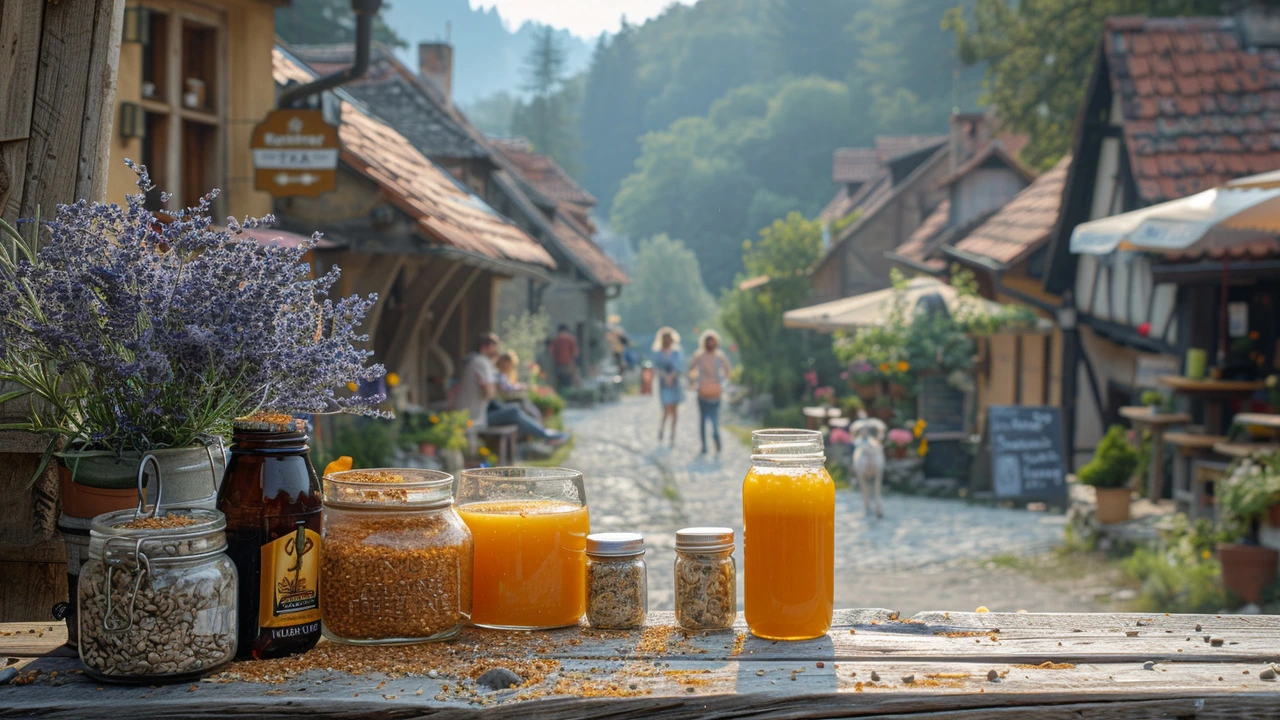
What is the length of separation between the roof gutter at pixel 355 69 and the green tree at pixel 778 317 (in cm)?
1692

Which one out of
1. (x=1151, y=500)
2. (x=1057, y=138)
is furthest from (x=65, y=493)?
(x=1057, y=138)

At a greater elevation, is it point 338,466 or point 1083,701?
point 338,466

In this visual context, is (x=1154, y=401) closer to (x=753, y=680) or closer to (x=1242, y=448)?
(x=1242, y=448)

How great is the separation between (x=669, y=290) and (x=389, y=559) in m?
57.0

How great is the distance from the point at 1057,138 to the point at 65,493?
19657 millimetres

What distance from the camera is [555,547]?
195 centimetres

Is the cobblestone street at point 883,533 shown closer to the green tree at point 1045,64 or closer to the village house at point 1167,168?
the village house at point 1167,168

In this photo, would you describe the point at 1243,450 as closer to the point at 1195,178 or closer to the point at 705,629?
the point at 1195,178

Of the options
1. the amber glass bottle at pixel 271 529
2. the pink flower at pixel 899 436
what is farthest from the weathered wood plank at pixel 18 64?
the pink flower at pixel 899 436

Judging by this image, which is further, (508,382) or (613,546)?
(508,382)

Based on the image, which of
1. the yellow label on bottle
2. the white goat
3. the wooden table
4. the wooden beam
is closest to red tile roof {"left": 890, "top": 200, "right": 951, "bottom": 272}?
the white goat

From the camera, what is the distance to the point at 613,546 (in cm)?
195

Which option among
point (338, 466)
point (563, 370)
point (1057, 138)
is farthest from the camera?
point (563, 370)

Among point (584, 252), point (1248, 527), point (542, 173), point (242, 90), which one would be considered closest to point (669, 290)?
point (542, 173)
